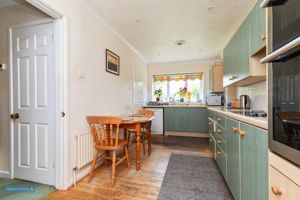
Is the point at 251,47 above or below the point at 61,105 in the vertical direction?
above

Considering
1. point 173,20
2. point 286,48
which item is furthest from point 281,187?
point 173,20

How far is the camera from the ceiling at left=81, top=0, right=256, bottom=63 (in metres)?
2.09

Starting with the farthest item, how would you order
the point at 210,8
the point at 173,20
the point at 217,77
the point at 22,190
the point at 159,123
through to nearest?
the point at 159,123, the point at 217,77, the point at 173,20, the point at 210,8, the point at 22,190

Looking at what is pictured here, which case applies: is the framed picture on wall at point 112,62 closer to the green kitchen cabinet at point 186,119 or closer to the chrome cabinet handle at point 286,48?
the green kitchen cabinet at point 186,119

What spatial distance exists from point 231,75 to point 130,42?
224 centimetres

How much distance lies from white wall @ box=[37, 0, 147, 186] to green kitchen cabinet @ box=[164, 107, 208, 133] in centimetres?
181

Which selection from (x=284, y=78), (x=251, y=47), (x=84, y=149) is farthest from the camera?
(x=84, y=149)

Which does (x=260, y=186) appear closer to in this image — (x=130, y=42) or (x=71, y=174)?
(x=71, y=174)

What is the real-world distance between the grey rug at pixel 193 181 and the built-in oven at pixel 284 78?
47.3 inches

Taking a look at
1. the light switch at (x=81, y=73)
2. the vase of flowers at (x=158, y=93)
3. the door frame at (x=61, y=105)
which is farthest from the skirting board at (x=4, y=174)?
the vase of flowers at (x=158, y=93)

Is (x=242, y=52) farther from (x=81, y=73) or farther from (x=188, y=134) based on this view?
(x=188, y=134)

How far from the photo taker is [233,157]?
1.44 metres

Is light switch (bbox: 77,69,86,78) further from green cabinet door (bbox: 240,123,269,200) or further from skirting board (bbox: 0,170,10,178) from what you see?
green cabinet door (bbox: 240,123,269,200)

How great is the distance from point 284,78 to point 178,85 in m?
4.58
